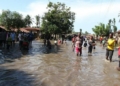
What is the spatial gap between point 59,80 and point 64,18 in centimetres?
4762

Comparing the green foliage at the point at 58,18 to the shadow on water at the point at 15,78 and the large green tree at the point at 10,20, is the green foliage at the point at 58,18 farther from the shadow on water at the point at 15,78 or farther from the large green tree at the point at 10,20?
the shadow on water at the point at 15,78

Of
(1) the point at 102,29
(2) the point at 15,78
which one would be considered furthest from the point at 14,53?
(1) the point at 102,29

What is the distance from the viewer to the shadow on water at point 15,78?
805 centimetres

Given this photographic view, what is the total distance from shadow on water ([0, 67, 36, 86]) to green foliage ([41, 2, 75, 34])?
148 ft

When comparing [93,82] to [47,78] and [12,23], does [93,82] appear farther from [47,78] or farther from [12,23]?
[12,23]

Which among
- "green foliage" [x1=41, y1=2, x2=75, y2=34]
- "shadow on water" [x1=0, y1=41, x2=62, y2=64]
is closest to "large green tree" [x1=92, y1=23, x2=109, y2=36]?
"green foliage" [x1=41, y1=2, x2=75, y2=34]

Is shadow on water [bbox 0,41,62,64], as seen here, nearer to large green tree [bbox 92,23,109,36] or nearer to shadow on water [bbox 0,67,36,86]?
shadow on water [bbox 0,67,36,86]

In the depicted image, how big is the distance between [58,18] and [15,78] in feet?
156

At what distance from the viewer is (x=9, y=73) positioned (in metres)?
9.78

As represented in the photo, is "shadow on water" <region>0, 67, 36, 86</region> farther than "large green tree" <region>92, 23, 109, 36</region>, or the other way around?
"large green tree" <region>92, 23, 109, 36</region>

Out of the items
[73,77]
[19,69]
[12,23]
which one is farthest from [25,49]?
[12,23]

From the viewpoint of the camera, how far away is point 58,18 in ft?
183

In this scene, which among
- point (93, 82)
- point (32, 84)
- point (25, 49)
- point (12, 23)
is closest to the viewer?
point (32, 84)

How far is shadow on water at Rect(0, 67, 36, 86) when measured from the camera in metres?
8.05
